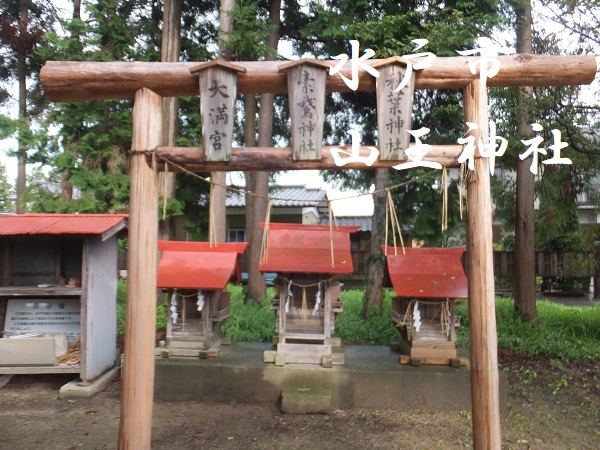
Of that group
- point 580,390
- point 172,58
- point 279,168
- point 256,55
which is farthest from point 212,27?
point 580,390

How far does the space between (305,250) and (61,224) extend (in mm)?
3468

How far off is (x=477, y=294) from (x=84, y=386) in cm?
545

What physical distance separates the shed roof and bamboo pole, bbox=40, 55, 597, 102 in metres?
2.51

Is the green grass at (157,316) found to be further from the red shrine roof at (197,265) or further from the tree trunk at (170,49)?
the red shrine roof at (197,265)

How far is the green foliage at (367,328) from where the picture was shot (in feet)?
26.9

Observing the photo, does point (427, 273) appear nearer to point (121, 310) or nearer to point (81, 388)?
point (81, 388)

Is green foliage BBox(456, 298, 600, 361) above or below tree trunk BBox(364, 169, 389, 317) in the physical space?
below

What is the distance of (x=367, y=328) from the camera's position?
28.1ft

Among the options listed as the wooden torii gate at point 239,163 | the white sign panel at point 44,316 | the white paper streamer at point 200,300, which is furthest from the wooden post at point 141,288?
the white sign panel at point 44,316

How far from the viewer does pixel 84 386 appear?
241 inches

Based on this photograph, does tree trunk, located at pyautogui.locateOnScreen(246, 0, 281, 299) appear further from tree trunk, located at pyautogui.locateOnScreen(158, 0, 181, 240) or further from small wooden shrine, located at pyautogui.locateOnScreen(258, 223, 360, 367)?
small wooden shrine, located at pyautogui.locateOnScreen(258, 223, 360, 367)

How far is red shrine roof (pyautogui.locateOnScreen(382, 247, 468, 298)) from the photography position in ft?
19.1

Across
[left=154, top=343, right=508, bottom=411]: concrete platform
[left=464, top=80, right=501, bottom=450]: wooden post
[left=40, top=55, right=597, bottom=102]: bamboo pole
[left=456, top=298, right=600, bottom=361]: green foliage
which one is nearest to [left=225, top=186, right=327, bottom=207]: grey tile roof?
[left=456, top=298, right=600, bottom=361]: green foliage

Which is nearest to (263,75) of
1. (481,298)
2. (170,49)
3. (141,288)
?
(141,288)
